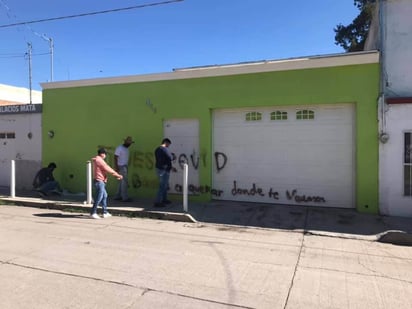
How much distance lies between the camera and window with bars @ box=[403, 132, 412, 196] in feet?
27.8

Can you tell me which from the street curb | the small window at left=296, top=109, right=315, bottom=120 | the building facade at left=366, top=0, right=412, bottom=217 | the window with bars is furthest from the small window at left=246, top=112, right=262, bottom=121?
the street curb

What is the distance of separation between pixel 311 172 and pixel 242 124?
7.51 feet

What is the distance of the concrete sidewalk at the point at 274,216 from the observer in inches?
289

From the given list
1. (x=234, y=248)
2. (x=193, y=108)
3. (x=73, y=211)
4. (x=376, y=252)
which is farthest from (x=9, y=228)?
(x=376, y=252)

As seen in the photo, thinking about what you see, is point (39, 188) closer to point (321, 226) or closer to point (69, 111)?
point (69, 111)

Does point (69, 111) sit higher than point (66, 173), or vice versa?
point (69, 111)

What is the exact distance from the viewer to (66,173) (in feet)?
41.0

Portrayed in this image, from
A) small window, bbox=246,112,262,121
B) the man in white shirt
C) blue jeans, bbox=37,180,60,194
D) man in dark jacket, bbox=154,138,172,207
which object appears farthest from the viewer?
blue jeans, bbox=37,180,60,194

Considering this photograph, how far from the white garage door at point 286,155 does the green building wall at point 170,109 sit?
281 millimetres

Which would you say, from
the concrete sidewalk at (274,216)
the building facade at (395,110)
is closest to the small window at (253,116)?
the concrete sidewalk at (274,216)

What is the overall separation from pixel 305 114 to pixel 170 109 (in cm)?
390

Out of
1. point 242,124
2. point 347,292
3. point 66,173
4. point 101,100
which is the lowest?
point 347,292

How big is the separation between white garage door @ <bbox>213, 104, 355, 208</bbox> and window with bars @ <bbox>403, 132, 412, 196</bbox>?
1.15 metres

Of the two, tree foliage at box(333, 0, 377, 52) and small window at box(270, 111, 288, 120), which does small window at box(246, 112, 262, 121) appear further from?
tree foliage at box(333, 0, 377, 52)
